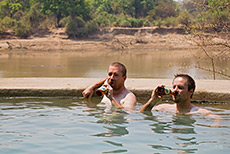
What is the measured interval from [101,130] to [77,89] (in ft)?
7.91

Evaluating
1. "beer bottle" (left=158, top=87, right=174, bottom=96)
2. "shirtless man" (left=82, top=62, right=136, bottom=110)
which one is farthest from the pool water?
"beer bottle" (left=158, top=87, right=174, bottom=96)

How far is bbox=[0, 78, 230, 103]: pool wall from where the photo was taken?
6.61m

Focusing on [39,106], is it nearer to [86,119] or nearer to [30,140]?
[86,119]

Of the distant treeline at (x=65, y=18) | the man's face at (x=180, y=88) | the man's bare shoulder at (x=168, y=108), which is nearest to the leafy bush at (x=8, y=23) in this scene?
the distant treeline at (x=65, y=18)

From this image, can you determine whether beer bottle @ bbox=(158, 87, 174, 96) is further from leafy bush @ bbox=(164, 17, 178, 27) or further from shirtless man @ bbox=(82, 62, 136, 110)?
leafy bush @ bbox=(164, 17, 178, 27)

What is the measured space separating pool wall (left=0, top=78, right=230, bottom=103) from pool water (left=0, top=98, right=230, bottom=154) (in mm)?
243

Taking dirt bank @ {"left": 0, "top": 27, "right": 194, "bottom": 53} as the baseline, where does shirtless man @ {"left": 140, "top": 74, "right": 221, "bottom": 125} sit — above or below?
below

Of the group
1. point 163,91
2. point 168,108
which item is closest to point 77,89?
point 168,108

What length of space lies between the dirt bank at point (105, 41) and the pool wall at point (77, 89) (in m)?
22.6

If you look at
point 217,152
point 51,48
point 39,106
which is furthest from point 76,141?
point 51,48

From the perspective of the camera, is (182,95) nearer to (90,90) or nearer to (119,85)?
(119,85)

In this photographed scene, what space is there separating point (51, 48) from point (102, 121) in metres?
26.4

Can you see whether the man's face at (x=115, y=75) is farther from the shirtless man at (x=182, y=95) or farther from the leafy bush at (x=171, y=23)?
the leafy bush at (x=171, y=23)

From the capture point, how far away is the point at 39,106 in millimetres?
6328
